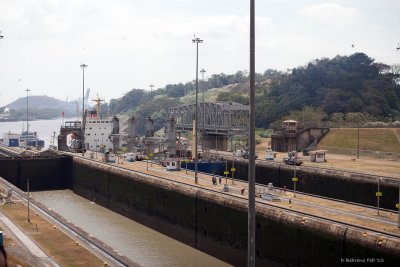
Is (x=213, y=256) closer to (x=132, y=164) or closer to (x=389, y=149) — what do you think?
(x=132, y=164)

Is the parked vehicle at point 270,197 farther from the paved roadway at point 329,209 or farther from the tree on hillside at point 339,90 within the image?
the tree on hillside at point 339,90

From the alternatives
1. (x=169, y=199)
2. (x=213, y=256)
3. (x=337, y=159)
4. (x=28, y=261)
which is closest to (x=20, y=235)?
(x=28, y=261)

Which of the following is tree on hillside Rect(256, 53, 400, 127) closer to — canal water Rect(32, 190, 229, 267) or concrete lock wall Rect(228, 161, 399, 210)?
concrete lock wall Rect(228, 161, 399, 210)

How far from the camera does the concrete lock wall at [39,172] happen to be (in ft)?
264

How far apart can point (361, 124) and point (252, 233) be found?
93.1 metres

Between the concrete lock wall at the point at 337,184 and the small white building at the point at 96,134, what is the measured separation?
43.5 meters

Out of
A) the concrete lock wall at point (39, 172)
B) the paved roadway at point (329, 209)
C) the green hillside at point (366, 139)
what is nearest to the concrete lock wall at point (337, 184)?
the paved roadway at point (329, 209)

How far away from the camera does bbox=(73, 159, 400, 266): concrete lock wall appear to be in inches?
1217

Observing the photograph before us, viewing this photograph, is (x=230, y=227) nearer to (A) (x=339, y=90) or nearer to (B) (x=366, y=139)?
(B) (x=366, y=139)

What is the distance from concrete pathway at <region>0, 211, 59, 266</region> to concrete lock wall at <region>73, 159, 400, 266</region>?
13.9 meters

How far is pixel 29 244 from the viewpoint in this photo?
3316 cm

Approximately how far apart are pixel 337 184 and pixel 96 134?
200 feet

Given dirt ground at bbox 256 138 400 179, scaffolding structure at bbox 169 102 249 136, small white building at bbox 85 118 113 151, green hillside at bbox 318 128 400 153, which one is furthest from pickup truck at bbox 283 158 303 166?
small white building at bbox 85 118 113 151

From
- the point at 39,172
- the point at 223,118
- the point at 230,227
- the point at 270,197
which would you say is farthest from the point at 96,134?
the point at 230,227
